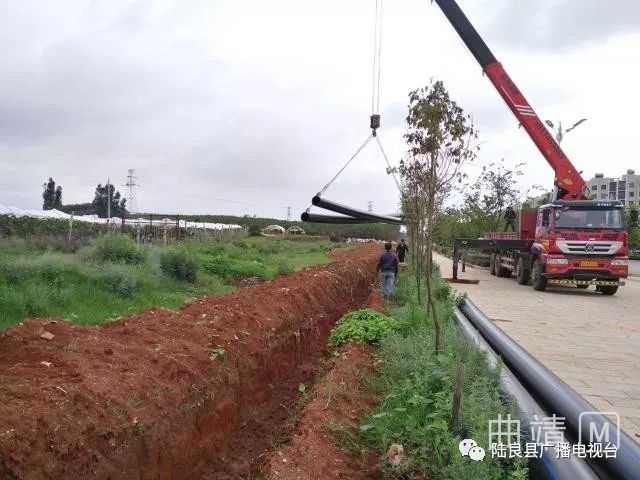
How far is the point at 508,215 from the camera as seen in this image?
20047mm

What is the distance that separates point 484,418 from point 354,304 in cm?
1087

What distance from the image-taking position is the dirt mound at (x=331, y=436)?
356cm

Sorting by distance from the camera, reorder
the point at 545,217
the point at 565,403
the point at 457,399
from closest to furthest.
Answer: the point at 457,399
the point at 565,403
the point at 545,217

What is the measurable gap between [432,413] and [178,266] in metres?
9.42

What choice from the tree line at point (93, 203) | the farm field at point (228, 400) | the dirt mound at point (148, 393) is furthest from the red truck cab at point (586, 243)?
the tree line at point (93, 203)

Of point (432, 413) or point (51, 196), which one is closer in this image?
point (432, 413)

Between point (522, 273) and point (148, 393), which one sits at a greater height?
point (522, 273)

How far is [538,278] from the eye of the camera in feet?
49.5

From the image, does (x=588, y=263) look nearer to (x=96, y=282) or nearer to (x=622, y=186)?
(x=96, y=282)

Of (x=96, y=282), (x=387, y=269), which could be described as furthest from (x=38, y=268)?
(x=387, y=269)

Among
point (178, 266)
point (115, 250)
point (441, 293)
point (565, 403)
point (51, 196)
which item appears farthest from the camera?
point (51, 196)

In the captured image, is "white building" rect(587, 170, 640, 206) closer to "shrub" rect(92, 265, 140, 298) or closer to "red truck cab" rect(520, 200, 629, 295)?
"red truck cab" rect(520, 200, 629, 295)

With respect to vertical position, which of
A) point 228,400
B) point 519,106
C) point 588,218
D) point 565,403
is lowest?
point 228,400

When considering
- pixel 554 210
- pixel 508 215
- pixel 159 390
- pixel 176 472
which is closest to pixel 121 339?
pixel 159 390
